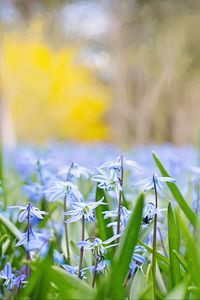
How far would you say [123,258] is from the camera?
0.78m

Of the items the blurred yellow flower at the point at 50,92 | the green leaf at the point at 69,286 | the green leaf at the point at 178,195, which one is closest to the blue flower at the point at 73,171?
the green leaf at the point at 178,195

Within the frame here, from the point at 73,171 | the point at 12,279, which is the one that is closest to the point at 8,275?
the point at 12,279

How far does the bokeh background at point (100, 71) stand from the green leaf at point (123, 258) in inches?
555

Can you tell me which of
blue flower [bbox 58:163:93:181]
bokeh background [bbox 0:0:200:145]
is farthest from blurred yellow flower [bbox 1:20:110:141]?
blue flower [bbox 58:163:93:181]

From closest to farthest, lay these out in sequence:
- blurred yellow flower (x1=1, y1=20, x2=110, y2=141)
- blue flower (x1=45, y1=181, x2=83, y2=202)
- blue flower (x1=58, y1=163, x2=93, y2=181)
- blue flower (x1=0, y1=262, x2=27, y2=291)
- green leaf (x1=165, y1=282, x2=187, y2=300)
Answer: green leaf (x1=165, y1=282, x2=187, y2=300) → blue flower (x1=0, y1=262, x2=27, y2=291) → blue flower (x1=45, y1=181, x2=83, y2=202) → blue flower (x1=58, y1=163, x2=93, y2=181) → blurred yellow flower (x1=1, y1=20, x2=110, y2=141)

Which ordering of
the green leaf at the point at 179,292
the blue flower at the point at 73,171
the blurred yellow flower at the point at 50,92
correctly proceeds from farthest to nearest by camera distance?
1. the blurred yellow flower at the point at 50,92
2. the blue flower at the point at 73,171
3. the green leaf at the point at 179,292

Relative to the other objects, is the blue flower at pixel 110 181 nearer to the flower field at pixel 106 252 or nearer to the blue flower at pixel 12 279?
the flower field at pixel 106 252

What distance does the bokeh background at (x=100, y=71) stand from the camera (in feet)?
51.3

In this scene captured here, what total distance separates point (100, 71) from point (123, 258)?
762 inches

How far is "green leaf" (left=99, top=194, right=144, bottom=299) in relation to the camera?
74cm

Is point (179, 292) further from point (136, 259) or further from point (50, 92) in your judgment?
point (50, 92)

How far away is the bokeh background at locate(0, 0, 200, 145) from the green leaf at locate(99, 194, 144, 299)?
1409 cm

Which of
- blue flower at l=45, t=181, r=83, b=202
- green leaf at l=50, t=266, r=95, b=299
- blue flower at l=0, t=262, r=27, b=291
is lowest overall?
blue flower at l=0, t=262, r=27, b=291

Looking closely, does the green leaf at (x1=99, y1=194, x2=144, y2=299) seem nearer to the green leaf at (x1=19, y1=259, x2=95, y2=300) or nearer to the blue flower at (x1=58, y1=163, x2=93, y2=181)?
the green leaf at (x1=19, y1=259, x2=95, y2=300)
